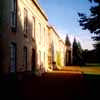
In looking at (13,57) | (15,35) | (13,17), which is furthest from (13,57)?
(13,17)

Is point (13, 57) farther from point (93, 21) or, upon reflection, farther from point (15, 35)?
point (93, 21)

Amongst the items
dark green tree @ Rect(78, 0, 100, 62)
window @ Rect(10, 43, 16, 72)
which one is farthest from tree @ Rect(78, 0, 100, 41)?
window @ Rect(10, 43, 16, 72)

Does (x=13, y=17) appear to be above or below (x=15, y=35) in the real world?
above

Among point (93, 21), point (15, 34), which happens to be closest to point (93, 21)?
point (93, 21)

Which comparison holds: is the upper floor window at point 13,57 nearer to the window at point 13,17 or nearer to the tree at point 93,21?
the window at point 13,17

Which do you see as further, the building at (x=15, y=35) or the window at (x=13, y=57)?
the window at (x=13, y=57)

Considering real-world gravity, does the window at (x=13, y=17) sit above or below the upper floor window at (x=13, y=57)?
above

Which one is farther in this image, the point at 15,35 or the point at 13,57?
the point at 15,35

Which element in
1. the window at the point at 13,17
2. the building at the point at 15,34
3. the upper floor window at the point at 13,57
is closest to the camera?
the building at the point at 15,34

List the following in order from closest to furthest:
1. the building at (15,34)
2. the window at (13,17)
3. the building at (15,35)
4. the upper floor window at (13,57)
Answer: the building at (15,35)
the building at (15,34)
the upper floor window at (13,57)
the window at (13,17)

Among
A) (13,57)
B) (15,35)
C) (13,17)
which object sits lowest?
(13,57)

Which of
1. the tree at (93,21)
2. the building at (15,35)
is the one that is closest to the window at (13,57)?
the building at (15,35)

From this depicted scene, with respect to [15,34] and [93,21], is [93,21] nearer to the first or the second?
[93,21]

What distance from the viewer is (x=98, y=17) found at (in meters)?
15.3
